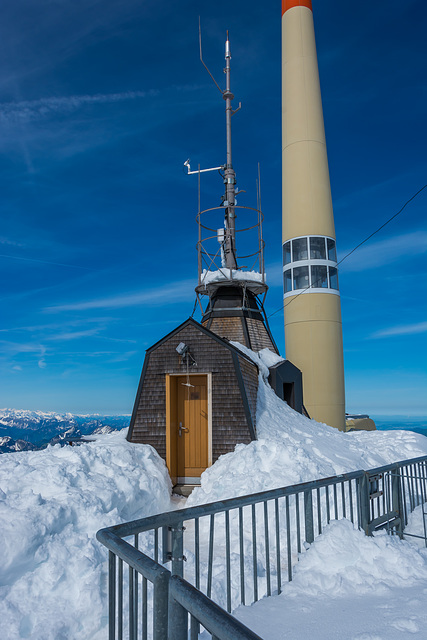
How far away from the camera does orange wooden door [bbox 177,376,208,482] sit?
1084cm

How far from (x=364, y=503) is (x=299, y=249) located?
54.2 feet

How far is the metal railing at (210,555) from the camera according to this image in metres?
1.88

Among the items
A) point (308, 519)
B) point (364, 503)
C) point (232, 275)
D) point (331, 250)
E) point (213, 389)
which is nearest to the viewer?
point (308, 519)

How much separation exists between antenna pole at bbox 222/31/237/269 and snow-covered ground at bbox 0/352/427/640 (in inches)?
352

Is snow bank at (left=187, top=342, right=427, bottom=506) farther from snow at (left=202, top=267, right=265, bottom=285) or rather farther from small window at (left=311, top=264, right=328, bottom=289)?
small window at (left=311, top=264, right=328, bottom=289)

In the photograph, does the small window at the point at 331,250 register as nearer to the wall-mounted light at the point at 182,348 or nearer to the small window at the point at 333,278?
the small window at the point at 333,278

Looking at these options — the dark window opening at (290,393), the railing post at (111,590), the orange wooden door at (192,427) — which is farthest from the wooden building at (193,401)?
the railing post at (111,590)

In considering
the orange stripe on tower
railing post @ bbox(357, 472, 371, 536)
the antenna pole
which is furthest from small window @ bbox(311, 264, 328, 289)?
railing post @ bbox(357, 472, 371, 536)

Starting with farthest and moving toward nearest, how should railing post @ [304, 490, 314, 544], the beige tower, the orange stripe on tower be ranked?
the orange stripe on tower
the beige tower
railing post @ [304, 490, 314, 544]

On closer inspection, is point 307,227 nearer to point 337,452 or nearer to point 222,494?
point 337,452

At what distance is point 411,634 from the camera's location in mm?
3211

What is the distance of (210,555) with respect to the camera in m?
3.95

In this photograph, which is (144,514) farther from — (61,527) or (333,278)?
(333,278)

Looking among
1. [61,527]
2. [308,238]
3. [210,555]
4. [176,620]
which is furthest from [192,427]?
[308,238]
